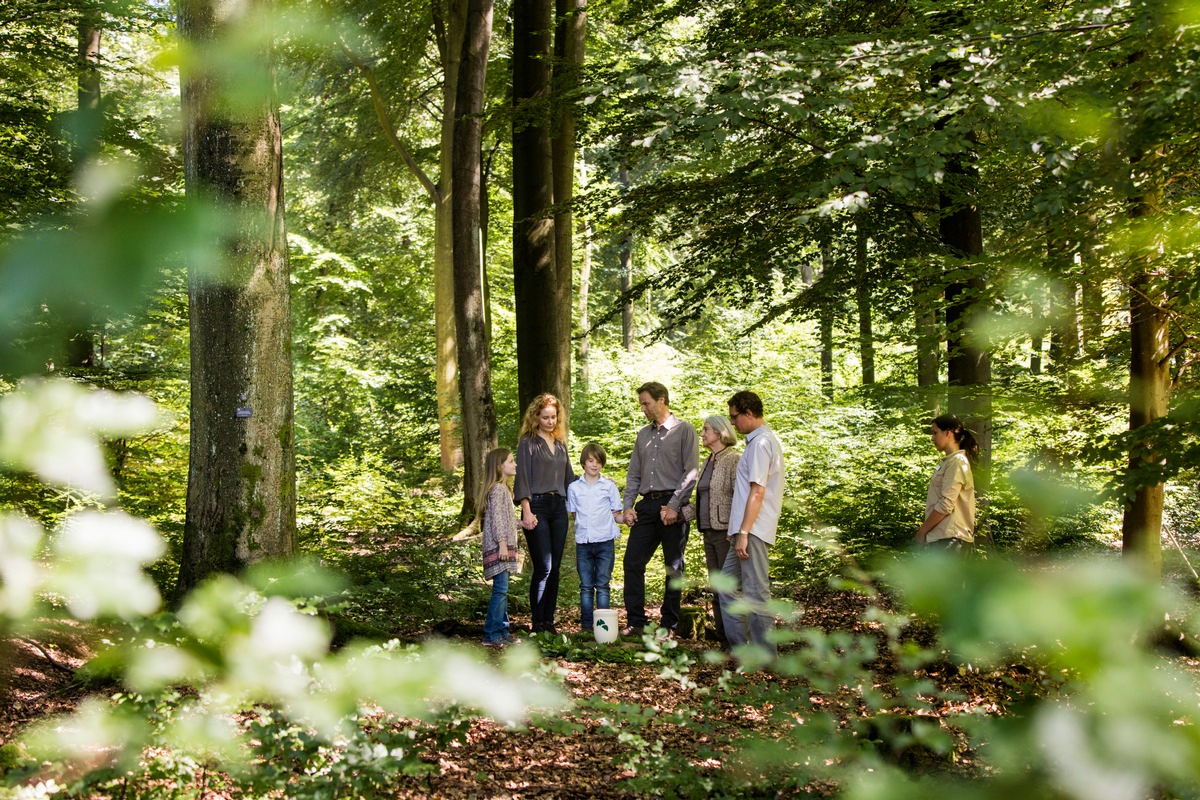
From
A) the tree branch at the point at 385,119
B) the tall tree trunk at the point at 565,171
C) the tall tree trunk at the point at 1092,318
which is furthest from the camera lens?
the tree branch at the point at 385,119

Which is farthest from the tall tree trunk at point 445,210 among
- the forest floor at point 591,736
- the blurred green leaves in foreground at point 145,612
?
the blurred green leaves in foreground at point 145,612

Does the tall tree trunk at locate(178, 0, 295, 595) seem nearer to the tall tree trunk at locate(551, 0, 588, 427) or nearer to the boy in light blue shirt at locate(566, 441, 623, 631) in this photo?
the boy in light blue shirt at locate(566, 441, 623, 631)

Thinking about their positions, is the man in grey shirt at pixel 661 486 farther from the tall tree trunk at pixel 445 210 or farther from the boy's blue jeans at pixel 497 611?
the tall tree trunk at pixel 445 210

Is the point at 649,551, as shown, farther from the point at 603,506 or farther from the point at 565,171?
the point at 565,171

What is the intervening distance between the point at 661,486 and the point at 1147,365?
147 inches

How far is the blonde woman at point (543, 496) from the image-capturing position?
7.19m

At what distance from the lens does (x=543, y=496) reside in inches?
284

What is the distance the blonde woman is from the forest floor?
1.18 metres

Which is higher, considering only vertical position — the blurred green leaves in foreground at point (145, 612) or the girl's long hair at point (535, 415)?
the girl's long hair at point (535, 415)

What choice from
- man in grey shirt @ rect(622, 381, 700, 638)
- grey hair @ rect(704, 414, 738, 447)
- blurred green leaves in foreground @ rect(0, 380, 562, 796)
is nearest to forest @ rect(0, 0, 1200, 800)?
blurred green leaves in foreground @ rect(0, 380, 562, 796)

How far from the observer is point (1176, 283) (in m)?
5.24

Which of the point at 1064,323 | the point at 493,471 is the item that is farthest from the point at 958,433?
the point at 493,471

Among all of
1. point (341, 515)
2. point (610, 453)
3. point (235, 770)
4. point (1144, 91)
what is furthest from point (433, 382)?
point (235, 770)

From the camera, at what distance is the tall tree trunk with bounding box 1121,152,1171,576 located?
5969 millimetres
